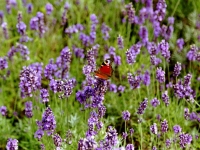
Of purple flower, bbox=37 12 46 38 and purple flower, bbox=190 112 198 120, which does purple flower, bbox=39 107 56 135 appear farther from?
purple flower, bbox=37 12 46 38

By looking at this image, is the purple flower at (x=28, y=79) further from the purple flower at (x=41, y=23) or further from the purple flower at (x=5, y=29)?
the purple flower at (x=5, y=29)

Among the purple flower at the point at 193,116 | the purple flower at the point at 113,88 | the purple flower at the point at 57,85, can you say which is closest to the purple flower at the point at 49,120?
the purple flower at the point at 57,85

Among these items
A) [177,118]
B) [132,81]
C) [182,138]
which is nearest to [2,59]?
[132,81]

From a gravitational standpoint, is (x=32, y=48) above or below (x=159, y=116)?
above

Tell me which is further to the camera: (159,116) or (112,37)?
(112,37)

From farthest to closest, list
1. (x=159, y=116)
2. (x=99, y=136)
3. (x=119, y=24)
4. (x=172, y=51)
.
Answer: (x=119, y=24) < (x=172, y=51) < (x=159, y=116) < (x=99, y=136)

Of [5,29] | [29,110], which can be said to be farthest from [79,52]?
[29,110]

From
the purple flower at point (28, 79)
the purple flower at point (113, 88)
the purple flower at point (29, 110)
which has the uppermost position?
the purple flower at point (113, 88)

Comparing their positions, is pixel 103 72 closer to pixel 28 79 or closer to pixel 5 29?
pixel 28 79

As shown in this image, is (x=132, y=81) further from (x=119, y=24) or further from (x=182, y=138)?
(x=119, y=24)
